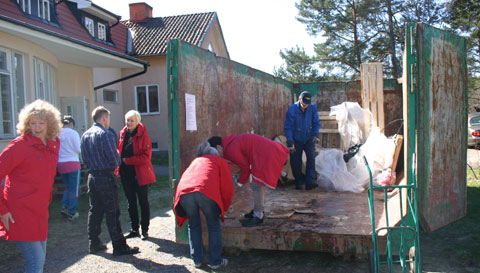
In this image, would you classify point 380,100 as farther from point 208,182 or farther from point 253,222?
point 208,182

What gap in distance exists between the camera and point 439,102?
4734mm

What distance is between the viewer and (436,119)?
184 inches

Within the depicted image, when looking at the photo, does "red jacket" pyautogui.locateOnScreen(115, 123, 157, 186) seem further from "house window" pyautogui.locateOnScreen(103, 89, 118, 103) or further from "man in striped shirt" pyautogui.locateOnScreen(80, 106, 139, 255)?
"house window" pyautogui.locateOnScreen(103, 89, 118, 103)

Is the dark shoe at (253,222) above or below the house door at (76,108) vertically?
below

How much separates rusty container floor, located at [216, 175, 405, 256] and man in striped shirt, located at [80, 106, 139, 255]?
1.31m

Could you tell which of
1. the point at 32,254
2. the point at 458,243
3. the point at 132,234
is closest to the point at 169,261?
the point at 132,234

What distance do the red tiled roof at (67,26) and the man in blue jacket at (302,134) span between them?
16.2ft

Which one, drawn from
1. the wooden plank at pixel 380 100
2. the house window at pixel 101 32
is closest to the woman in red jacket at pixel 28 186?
the wooden plank at pixel 380 100

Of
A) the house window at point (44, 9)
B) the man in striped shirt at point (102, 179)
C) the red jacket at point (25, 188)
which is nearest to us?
the red jacket at point (25, 188)

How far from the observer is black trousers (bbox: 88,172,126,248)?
16.1 ft

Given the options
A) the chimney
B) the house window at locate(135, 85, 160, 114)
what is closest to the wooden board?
the house window at locate(135, 85, 160, 114)

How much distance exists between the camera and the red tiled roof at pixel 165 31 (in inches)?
750

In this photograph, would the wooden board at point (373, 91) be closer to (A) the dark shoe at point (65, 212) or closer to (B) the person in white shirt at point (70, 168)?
(B) the person in white shirt at point (70, 168)

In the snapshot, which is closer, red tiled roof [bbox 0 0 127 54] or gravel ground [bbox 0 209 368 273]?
gravel ground [bbox 0 209 368 273]
